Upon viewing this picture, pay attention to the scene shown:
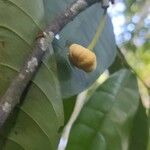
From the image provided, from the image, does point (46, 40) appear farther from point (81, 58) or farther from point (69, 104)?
point (69, 104)

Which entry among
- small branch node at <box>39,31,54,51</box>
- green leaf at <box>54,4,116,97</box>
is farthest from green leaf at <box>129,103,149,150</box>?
small branch node at <box>39,31,54,51</box>

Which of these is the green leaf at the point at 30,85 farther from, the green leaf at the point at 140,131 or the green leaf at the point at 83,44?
the green leaf at the point at 140,131

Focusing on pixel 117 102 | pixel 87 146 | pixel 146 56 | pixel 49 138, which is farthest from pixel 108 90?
pixel 146 56

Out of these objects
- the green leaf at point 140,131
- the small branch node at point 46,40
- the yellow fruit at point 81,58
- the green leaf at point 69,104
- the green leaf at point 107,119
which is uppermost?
the small branch node at point 46,40

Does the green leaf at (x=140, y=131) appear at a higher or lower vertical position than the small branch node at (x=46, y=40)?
lower

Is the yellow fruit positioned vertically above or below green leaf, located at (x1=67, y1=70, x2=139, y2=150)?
above

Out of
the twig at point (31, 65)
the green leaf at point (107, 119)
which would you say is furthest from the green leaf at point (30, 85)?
the green leaf at point (107, 119)

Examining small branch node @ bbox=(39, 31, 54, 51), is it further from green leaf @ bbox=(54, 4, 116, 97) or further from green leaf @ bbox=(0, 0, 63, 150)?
green leaf @ bbox=(54, 4, 116, 97)

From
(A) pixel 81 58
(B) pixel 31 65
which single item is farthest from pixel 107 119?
(B) pixel 31 65
